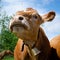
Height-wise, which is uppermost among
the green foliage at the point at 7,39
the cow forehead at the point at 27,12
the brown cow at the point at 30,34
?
the cow forehead at the point at 27,12

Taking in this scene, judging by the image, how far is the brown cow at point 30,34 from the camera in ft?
25.4

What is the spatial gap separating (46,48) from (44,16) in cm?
95

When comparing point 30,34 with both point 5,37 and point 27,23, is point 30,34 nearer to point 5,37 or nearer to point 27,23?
point 27,23

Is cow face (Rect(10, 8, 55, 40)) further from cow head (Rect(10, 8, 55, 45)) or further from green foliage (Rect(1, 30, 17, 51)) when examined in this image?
green foliage (Rect(1, 30, 17, 51))

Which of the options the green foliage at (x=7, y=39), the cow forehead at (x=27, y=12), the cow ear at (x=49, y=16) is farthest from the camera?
the green foliage at (x=7, y=39)

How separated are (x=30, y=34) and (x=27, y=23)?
1.49 feet

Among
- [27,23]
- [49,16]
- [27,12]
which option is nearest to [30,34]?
[27,23]

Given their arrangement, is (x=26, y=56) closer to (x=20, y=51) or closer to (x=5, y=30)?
(x=20, y=51)

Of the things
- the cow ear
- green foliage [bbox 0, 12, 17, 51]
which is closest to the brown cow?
the cow ear

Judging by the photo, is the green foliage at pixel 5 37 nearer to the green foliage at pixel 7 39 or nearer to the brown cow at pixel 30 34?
the green foliage at pixel 7 39

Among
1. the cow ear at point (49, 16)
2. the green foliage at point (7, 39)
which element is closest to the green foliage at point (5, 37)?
the green foliage at point (7, 39)

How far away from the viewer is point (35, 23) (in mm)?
8406

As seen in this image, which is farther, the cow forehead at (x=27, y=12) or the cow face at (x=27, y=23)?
the cow forehead at (x=27, y=12)

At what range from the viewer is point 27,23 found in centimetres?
789
